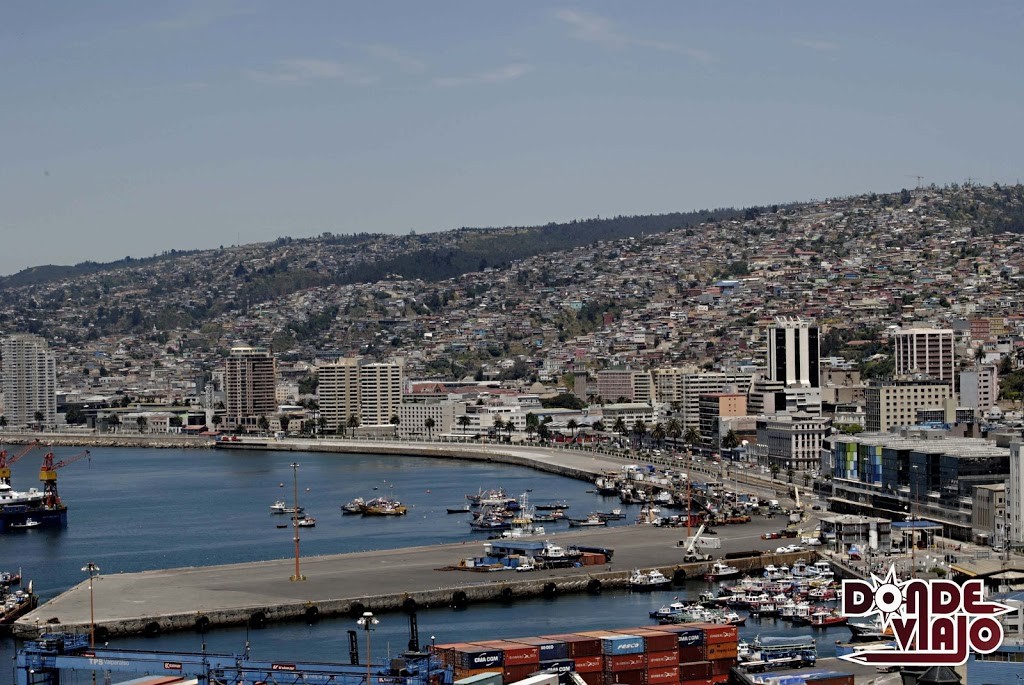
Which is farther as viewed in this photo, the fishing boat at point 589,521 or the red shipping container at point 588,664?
the fishing boat at point 589,521

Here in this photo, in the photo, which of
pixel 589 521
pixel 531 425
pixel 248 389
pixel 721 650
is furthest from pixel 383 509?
pixel 248 389

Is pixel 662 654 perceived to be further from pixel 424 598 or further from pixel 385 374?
pixel 385 374

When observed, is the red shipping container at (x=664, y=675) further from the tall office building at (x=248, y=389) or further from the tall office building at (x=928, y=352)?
the tall office building at (x=248, y=389)

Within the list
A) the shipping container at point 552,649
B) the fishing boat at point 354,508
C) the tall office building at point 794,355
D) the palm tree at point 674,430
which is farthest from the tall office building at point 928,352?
the shipping container at point 552,649


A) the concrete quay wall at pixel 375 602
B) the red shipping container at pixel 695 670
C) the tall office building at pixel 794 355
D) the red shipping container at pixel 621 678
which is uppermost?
the tall office building at pixel 794 355

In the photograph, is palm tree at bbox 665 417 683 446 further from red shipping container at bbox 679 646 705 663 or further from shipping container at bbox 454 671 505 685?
shipping container at bbox 454 671 505 685

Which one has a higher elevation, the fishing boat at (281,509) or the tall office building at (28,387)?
the tall office building at (28,387)

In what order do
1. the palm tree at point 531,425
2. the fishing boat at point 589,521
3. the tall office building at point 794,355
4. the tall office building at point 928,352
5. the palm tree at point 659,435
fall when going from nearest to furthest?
the fishing boat at point 589,521, the tall office building at point 928,352, the palm tree at point 659,435, the tall office building at point 794,355, the palm tree at point 531,425

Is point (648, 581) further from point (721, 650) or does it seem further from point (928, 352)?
point (928, 352)
